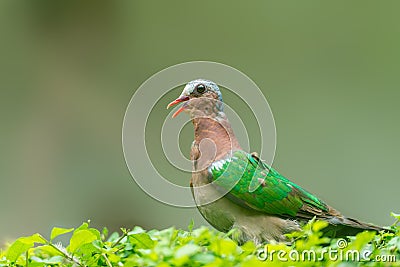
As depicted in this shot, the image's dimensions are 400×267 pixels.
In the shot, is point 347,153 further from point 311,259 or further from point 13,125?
point 311,259

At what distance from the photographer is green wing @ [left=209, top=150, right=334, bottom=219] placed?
4.34 feet

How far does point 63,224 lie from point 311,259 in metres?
2.23

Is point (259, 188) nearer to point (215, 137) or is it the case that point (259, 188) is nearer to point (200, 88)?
point (215, 137)

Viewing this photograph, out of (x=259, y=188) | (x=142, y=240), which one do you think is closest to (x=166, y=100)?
(x=259, y=188)

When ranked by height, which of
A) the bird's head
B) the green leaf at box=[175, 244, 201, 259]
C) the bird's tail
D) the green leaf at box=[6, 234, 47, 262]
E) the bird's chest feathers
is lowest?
the bird's tail

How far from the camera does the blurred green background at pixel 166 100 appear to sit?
8.77 feet

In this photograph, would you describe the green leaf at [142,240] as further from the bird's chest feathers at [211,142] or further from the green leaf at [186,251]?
the bird's chest feathers at [211,142]

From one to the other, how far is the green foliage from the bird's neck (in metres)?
0.42

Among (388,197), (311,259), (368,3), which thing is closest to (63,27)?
(368,3)

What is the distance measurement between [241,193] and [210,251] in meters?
0.63

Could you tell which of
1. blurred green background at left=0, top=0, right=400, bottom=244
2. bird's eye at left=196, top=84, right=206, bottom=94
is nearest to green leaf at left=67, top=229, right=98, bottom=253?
bird's eye at left=196, top=84, right=206, bottom=94

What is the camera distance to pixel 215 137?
55.7 inches

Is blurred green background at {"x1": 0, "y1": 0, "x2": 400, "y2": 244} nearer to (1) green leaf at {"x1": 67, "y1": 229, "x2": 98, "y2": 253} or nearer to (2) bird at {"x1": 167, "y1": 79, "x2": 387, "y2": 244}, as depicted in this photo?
(2) bird at {"x1": 167, "y1": 79, "x2": 387, "y2": 244}

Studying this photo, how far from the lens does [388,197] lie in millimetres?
2619
